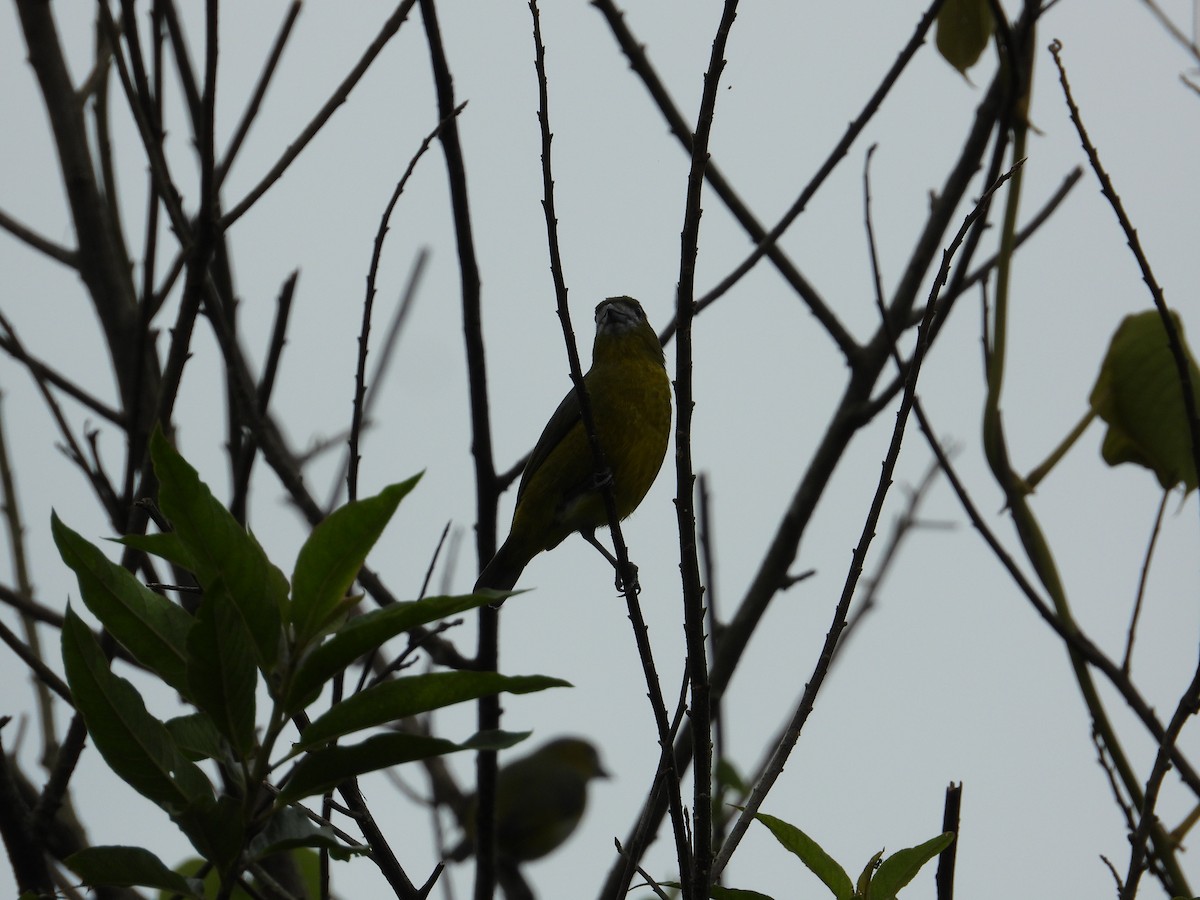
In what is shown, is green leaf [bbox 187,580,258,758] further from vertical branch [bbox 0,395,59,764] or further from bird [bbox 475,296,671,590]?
bird [bbox 475,296,671,590]

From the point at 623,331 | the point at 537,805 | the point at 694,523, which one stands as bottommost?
the point at 694,523

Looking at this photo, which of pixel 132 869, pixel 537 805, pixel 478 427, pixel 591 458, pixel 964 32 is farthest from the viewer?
pixel 537 805

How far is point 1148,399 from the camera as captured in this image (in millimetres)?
3053

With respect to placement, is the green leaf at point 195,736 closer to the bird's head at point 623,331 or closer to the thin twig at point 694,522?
the thin twig at point 694,522

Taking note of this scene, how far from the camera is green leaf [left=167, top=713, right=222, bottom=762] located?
180 cm

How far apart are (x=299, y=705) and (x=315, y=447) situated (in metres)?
3.41

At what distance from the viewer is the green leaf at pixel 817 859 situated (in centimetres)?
215

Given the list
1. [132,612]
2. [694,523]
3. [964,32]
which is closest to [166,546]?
[132,612]

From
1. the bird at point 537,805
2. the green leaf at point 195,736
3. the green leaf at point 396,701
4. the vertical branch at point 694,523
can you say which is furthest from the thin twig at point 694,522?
the bird at point 537,805

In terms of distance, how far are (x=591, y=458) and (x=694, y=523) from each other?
2924 mm

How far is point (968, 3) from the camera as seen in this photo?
353 centimetres

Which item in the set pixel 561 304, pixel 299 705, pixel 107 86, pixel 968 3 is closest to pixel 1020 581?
pixel 561 304

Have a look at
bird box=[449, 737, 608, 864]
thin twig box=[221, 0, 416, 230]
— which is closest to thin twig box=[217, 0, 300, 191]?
thin twig box=[221, 0, 416, 230]

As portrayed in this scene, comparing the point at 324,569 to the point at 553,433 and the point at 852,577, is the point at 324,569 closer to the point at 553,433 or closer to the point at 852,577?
the point at 852,577
